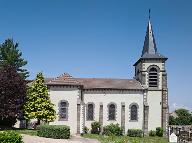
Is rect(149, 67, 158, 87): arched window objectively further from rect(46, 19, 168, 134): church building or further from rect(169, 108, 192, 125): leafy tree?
rect(169, 108, 192, 125): leafy tree

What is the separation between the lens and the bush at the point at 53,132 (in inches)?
1340

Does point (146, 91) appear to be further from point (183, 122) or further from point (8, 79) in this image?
point (183, 122)

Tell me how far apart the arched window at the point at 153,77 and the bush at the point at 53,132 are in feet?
52.6

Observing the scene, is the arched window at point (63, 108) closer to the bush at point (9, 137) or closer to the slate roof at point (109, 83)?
the slate roof at point (109, 83)

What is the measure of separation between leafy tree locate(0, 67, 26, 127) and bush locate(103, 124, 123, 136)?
11.4 metres

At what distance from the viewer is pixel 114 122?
4472 centimetres

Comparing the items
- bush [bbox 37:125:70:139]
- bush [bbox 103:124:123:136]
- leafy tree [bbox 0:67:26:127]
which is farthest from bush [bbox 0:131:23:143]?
bush [bbox 103:124:123:136]

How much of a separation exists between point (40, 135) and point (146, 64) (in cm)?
1929

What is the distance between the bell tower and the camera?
148 feet

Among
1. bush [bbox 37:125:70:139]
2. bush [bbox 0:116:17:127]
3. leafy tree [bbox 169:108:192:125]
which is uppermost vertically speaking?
bush [bbox 0:116:17:127]

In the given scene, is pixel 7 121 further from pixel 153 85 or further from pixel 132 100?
pixel 153 85

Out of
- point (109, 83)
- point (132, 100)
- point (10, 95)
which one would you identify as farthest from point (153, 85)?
point (10, 95)

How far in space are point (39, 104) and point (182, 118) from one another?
45.1m

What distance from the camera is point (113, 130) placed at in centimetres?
4328
